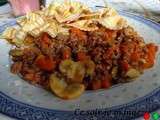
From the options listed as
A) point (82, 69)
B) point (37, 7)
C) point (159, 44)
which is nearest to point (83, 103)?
point (82, 69)

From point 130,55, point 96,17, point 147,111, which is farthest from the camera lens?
point 96,17

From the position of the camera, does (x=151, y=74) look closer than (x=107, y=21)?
Yes

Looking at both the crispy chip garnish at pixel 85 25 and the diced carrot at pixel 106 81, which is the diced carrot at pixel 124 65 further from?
the crispy chip garnish at pixel 85 25

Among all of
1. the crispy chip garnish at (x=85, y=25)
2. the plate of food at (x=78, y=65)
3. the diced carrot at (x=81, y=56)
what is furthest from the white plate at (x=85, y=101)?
the crispy chip garnish at (x=85, y=25)

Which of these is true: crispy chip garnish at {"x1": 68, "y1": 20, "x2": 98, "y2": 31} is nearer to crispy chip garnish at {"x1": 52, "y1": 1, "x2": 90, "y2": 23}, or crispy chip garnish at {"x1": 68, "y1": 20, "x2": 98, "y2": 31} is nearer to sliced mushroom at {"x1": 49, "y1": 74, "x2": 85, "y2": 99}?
crispy chip garnish at {"x1": 52, "y1": 1, "x2": 90, "y2": 23}

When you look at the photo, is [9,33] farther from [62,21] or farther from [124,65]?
[124,65]

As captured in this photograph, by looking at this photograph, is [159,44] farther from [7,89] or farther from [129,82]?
[7,89]

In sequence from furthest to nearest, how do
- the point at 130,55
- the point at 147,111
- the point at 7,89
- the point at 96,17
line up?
the point at 96,17
the point at 130,55
the point at 7,89
the point at 147,111
